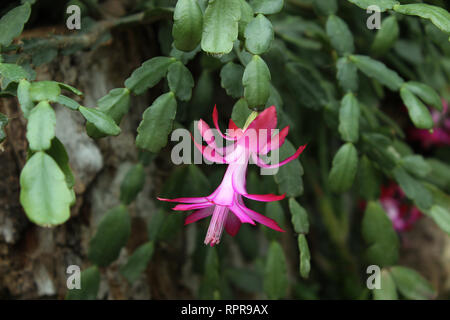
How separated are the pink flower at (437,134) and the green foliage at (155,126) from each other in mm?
1176

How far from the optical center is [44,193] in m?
0.62

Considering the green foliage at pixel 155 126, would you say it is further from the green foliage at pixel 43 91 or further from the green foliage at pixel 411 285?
the green foliage at pixel 411 285

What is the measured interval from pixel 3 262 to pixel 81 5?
592 mm

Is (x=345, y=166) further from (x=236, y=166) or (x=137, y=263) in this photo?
(x=137, y=263)

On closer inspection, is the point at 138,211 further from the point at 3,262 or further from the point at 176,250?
the point at 3,262

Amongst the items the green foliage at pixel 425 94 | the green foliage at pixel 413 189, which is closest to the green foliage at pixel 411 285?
the green foliage at pixel 413 189

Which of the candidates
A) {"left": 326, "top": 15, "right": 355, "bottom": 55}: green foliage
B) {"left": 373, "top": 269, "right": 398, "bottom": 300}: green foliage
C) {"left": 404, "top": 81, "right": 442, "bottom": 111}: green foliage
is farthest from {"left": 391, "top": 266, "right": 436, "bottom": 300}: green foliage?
{"left": 326, "top": 15, "right": 355, "bottom": 55}: green foliage

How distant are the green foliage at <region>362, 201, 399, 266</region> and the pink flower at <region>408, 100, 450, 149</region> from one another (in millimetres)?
721

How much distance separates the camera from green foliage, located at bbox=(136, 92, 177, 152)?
2.66ft

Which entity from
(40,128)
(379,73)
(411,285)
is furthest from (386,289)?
(40,128)

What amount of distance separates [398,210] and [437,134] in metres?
0.36

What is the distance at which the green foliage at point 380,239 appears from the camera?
1059 mm

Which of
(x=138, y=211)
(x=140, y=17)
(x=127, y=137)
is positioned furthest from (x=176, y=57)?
(x=138, y=211)
